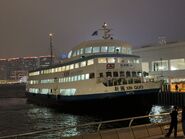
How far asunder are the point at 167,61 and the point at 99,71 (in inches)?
1528

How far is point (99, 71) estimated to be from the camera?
36719 millimetres

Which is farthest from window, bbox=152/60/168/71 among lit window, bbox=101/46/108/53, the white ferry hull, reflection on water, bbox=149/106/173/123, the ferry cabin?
the white ferry hull

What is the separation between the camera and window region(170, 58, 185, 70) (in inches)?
2729

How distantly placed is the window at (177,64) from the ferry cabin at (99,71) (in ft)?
95.8

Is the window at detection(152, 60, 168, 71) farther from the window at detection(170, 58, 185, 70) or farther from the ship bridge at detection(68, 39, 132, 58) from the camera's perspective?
the ship bridge at detection(68, 39, 132, 58)

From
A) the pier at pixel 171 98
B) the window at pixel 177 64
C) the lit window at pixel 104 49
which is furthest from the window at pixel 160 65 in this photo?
the lit window at pixel 104 49

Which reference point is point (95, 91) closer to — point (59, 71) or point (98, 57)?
point (98, 57)

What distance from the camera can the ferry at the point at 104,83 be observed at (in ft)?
116

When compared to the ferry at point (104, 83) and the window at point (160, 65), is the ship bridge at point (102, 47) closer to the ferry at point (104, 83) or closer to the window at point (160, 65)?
the ferry at point (104, 83)

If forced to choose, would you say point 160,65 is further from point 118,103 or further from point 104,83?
point 118,103

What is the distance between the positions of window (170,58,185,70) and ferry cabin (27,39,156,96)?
1150 inches

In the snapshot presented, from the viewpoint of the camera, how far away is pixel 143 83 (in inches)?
1452

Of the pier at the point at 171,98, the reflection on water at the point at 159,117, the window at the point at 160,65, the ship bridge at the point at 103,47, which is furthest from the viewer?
the window at the point at 160,65

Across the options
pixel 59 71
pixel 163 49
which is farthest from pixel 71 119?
pixel 163 49
